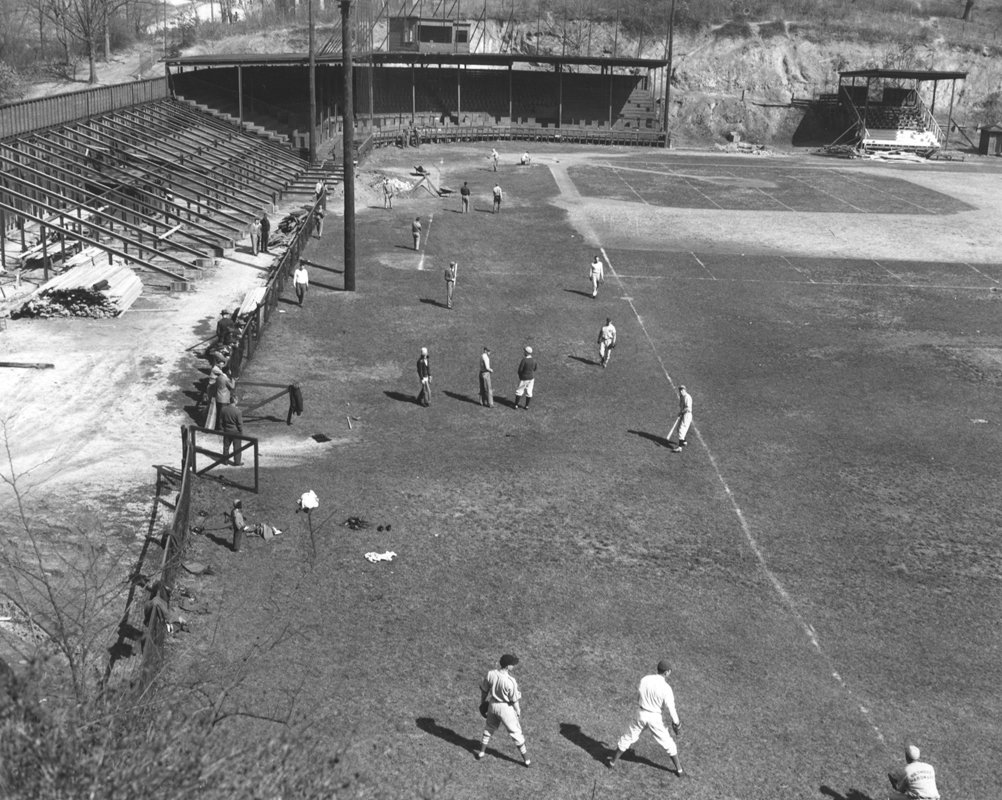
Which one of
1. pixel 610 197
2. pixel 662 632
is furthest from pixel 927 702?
pixel 610 197

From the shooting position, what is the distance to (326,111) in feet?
237

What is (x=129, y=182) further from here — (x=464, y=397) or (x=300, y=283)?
(x=464, y=397)

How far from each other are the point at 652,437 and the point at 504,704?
12.0m

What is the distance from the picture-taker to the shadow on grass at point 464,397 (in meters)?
25.4

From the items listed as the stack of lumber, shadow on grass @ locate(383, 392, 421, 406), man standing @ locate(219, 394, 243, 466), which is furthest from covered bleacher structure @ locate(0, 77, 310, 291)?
man standing @ locate(219, 394, 243, 466)

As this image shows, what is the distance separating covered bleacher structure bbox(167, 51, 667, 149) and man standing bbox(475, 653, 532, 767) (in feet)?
178

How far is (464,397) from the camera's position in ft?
84.2

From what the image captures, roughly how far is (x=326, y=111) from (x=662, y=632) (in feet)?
206

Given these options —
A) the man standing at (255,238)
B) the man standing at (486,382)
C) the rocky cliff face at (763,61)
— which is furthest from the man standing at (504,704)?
the rocky cliff face at (763,61)

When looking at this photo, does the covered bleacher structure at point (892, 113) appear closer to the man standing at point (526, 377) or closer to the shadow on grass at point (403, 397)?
the man standing at point (526, 377)

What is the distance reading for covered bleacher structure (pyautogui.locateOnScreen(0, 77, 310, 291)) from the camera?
34.1 m

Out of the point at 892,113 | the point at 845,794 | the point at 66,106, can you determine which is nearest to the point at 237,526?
the point at 845,794

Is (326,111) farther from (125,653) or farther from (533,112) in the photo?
(125,653)

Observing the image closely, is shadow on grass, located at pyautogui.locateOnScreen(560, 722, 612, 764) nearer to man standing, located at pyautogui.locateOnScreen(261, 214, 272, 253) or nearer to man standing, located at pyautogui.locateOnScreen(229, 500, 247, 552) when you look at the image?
man standing, located at pyautogui.locateOnScreen(229, 500, 247, 552)
